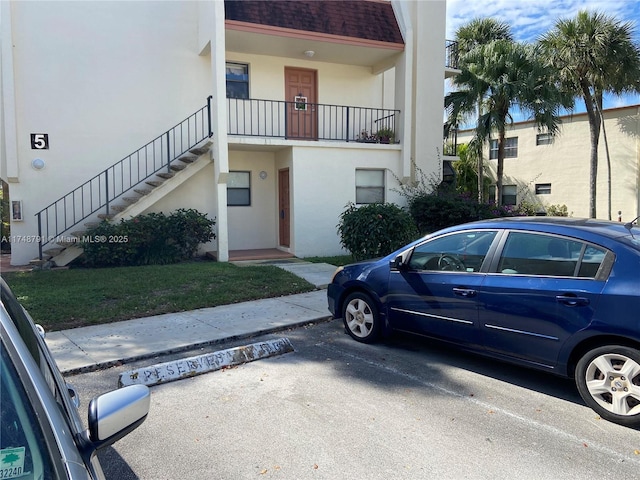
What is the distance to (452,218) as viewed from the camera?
44.2 feet

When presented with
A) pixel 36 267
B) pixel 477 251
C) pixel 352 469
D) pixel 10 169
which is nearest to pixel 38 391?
pixel 352 469

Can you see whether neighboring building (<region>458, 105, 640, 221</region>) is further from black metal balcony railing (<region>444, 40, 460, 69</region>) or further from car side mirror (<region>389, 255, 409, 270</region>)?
car side mirror (<region>389, 255, 409, 270</region>)

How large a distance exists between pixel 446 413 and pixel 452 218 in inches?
393

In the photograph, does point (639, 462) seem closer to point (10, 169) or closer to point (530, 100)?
point (10, 169)

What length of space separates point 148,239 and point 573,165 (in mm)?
21031

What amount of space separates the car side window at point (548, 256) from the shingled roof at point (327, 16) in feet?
32.6

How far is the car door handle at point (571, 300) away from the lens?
3.97 meters

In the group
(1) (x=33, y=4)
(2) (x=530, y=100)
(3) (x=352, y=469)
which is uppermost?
(1) (x=33, y=4)

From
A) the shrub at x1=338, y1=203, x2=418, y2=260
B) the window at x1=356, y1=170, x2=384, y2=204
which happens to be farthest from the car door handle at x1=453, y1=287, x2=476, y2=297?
the window at x1=356, y1=170, x2=384, y2=204

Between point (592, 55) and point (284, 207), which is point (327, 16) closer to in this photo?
point (284, 207)

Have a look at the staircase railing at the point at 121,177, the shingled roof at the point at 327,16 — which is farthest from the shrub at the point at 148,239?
the shingled roof at the point at 327,16

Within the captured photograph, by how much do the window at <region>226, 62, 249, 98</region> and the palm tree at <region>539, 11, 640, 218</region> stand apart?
502 inches

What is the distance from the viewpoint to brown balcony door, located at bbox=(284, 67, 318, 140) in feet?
47.5

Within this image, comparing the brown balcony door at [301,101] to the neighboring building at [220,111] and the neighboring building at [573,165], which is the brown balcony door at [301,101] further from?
the neighboring building at [573,165]
